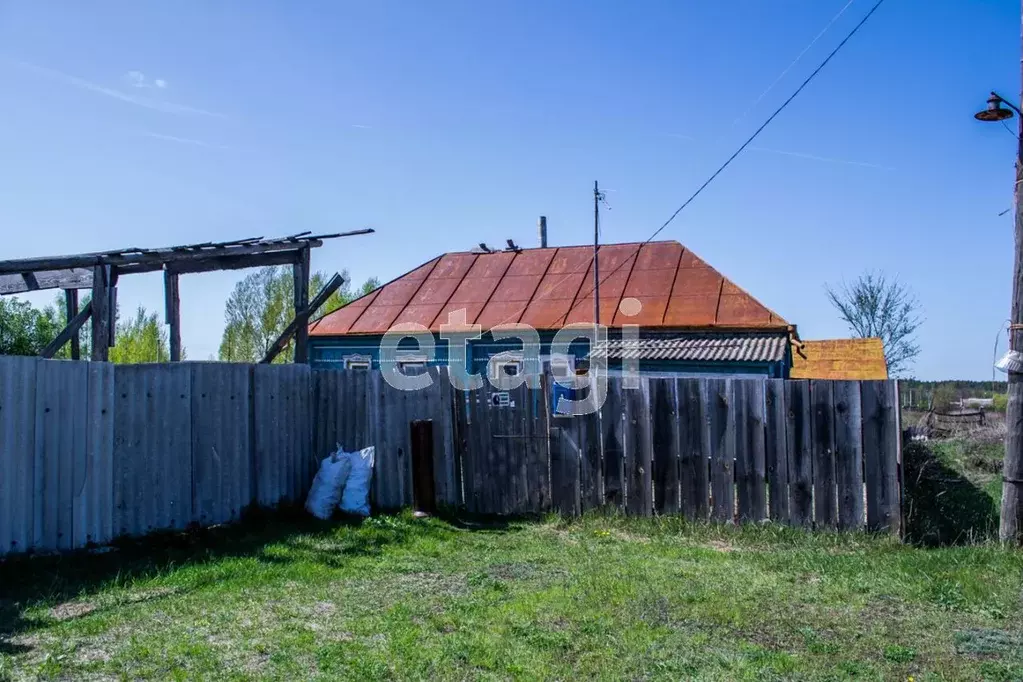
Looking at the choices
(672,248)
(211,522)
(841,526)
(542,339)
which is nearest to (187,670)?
(211,522)

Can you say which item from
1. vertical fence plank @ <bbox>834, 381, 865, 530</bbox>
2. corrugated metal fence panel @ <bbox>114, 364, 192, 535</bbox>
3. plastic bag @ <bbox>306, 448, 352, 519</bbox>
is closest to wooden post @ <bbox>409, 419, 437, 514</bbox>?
plastic bag @ <bbox>306, 448, 352, 519</bbox>

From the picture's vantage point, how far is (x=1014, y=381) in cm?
732

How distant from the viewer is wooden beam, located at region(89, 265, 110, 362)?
26.6 ft

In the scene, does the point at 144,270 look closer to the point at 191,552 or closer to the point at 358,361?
the point at 191,552

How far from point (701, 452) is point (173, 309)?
6.15m

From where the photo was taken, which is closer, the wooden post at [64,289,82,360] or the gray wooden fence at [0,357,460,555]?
the gray wooden fence at [0,357,460,555]

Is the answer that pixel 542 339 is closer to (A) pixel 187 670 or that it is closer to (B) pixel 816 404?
(B) pixel 816 404

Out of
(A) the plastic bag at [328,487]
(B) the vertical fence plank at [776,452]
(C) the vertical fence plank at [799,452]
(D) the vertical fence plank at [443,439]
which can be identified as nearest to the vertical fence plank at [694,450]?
(B) the vertical fence plank at [776,452]

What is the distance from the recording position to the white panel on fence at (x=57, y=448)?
6898 millimetres

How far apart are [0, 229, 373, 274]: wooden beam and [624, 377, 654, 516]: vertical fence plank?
3.76m

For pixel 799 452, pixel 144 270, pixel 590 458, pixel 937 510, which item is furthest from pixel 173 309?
pixel 937 510

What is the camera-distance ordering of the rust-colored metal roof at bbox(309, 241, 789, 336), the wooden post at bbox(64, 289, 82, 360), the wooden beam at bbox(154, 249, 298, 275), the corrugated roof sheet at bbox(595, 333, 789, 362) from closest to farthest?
the wooden beam at bbox(154, 249, 298, 275) < the wooden post at bbox(64, 289, 82, 360) < the corrugated roof sheet at bbox(595, 333, 789, 362) < the rust-colored metal roof at bbox(309, 241, 789, 336)

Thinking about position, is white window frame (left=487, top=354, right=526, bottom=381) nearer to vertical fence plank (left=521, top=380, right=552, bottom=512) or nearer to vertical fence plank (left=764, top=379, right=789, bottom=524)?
vertical fence plank (left=521, top=380, right=552, bottom=512)

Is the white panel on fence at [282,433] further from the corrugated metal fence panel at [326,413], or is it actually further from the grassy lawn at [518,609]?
the grassy lawn at [518,609]
